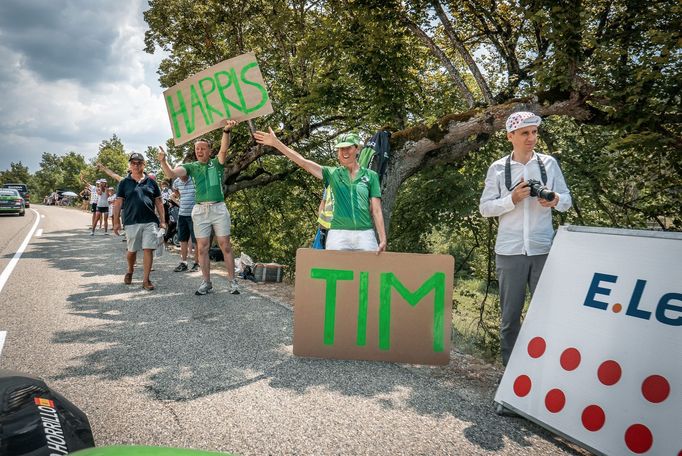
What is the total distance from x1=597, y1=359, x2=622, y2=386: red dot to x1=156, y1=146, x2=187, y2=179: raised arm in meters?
5.03

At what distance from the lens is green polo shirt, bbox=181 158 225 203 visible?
598 cm

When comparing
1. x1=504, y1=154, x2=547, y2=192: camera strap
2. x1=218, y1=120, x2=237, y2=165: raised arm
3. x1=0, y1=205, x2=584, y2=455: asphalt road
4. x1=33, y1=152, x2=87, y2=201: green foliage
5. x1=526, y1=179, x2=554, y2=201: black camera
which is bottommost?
x1=0, y1=205, x2=584, y2=455: asphalt road

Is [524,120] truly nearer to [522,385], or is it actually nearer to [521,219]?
[521,219]

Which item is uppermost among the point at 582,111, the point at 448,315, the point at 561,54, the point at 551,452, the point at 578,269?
the point at 561,54

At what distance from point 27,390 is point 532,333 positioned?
2757 mm

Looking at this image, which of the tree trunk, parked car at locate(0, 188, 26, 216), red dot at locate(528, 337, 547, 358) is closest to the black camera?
red dot at locate(528, 337, 547, 358)

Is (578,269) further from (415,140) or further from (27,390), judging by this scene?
(415,140)

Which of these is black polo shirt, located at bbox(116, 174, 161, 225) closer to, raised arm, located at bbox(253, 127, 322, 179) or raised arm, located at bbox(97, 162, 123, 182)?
raised arm, located at bbox(97, 162, 123, 182)

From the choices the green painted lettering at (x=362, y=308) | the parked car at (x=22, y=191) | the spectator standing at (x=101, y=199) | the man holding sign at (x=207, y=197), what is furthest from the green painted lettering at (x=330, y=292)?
the parked car at (x=22, y=191)

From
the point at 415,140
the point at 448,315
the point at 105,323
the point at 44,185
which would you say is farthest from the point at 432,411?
the point at 44,185

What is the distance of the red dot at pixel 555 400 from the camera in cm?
260

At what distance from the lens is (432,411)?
2986 mm

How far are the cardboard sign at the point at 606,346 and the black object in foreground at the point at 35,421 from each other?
8.05ft

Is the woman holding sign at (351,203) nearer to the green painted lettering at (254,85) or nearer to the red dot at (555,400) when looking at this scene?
the green painted lettering at (254,85)
